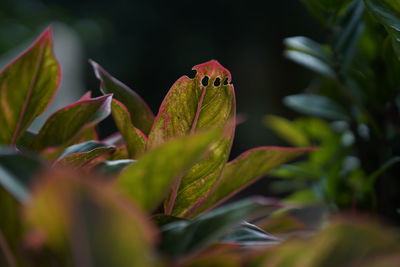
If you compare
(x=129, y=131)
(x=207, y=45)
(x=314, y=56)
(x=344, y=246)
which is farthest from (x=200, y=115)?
(x=207, y=45)

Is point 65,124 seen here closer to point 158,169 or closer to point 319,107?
point 158,169

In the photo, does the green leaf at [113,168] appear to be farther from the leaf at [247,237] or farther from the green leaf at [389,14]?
the green leaf at [389,14]

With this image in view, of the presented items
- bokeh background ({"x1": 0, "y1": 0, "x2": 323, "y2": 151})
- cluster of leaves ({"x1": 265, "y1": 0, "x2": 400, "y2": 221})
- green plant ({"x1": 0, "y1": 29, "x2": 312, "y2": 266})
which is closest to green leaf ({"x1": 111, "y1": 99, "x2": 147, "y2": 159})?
green plant ({"x1": 0, "y1": 29, "x2": 312, "y2": 266})

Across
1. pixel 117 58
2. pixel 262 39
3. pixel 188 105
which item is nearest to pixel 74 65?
pixel 117 58

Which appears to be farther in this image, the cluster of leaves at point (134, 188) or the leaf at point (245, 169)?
the leaf at point (245, 169)

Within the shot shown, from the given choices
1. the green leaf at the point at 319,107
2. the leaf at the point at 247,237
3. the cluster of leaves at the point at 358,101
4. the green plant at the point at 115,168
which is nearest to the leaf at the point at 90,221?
the green plant at the point at 115,168

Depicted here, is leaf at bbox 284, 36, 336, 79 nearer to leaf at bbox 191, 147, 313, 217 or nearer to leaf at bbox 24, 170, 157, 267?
leaf at bbox 191, 147, 313, 217
